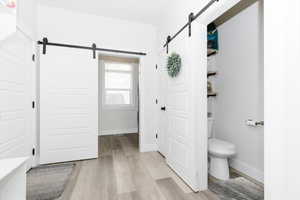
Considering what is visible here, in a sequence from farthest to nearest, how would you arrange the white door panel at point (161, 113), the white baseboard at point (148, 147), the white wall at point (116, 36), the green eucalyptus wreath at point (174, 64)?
the white baseboard at point (148, 147) < the white door panel at point (161, 113) < the white wall at point (116, 36) < the green eucalyptus wreath at point (174, 64)

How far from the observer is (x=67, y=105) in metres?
2.51

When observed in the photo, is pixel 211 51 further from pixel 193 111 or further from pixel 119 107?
pixel 119 107

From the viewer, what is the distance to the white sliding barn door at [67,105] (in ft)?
7.89

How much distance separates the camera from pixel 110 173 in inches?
82.7

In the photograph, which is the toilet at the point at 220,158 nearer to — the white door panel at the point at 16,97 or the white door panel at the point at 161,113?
the white door panel at the point at 161,113

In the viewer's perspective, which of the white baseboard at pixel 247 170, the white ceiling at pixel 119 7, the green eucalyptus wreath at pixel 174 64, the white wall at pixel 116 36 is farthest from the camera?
the white wall at pixel 116 36

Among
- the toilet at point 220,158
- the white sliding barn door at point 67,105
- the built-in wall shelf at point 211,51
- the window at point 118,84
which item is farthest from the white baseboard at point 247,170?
the window at point 118,84

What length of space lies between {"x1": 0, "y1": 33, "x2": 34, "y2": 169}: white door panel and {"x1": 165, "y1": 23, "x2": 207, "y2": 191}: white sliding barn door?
2222 millimetres

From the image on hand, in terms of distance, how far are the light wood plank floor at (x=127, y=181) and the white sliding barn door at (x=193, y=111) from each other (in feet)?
0.68

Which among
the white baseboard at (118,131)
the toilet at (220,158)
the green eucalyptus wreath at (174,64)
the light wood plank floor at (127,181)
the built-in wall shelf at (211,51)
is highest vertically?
the built-in wall shelf at (211,51)

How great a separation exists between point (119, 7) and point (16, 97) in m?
2.17
